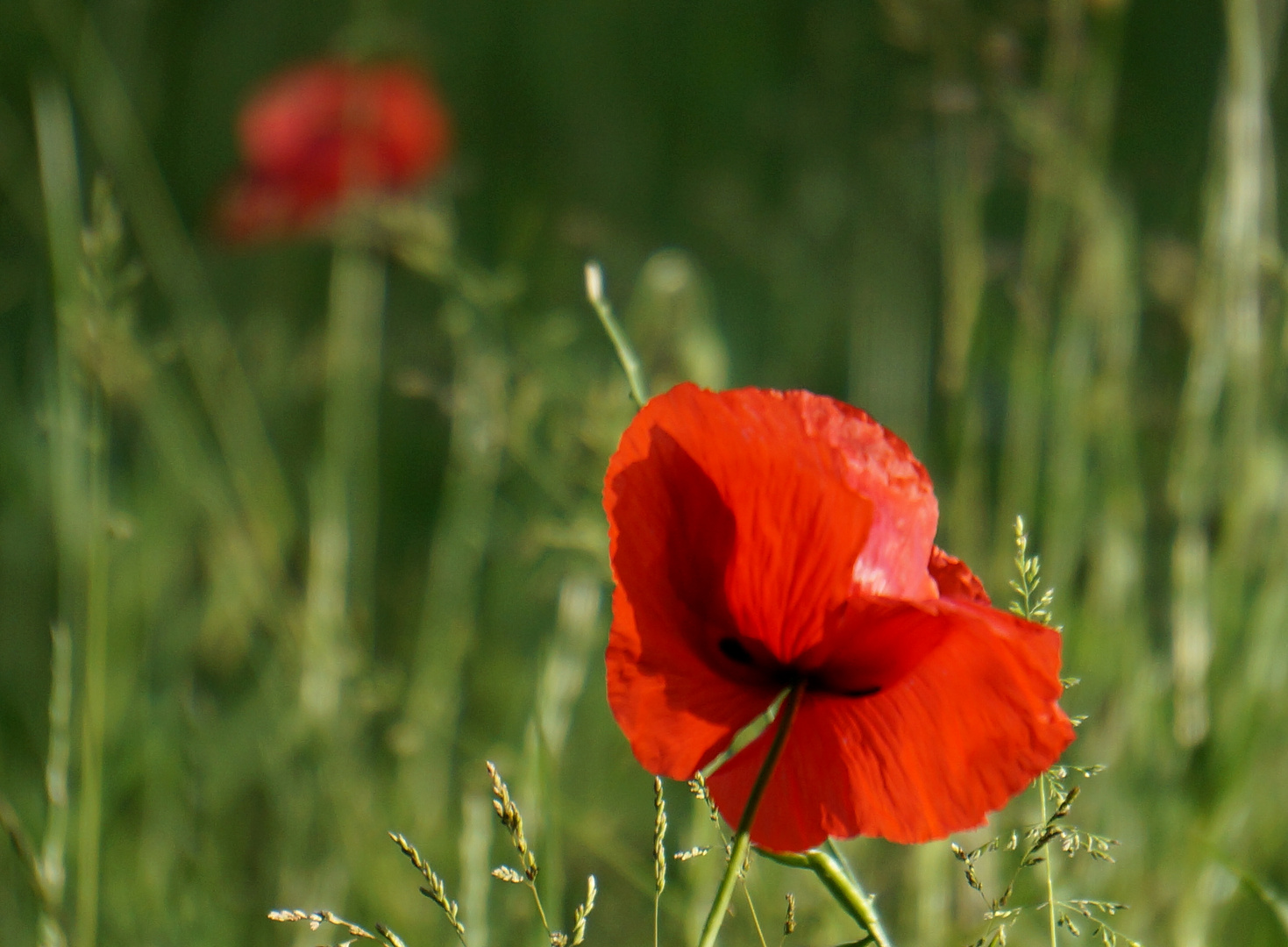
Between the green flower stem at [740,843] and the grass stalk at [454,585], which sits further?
the grass stalk at [454,585]

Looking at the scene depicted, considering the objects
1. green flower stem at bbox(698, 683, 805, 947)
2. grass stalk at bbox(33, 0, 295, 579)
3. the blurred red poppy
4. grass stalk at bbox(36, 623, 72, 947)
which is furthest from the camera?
the blurred red poppy

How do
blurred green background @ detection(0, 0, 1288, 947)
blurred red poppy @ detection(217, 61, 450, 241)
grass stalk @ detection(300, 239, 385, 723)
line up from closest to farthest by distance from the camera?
blurred green background @ detection(0, 0, 1288, 947), grass stalk @ detection(300, 239, 385, 723), blurred red poppy @ detection(217, 61, 450, 241)

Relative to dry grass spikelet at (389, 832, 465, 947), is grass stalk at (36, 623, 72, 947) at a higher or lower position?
lower

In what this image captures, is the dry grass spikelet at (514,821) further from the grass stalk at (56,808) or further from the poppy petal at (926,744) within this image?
the grass stalk at (56,808)

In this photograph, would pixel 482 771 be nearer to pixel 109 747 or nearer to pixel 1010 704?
pixel 109 747

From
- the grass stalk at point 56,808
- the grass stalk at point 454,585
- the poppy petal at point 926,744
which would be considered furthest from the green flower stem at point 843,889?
the grass stalk at point 454,585

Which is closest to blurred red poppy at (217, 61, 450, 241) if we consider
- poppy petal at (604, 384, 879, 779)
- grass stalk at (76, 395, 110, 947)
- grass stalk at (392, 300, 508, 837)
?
grass stalk at (392, 300, 508, 837)

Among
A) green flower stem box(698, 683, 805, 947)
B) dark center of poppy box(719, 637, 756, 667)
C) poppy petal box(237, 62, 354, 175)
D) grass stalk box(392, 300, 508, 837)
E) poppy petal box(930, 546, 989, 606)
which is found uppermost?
poppy petal box(237, 62, 354, 175)

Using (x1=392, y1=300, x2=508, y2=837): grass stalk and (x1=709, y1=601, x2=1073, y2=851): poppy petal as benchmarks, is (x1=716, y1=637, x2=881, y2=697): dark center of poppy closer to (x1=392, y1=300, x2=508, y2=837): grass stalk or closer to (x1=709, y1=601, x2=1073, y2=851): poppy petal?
(x1=709, y1=601, x2=1073, y2=851): poppy petal
